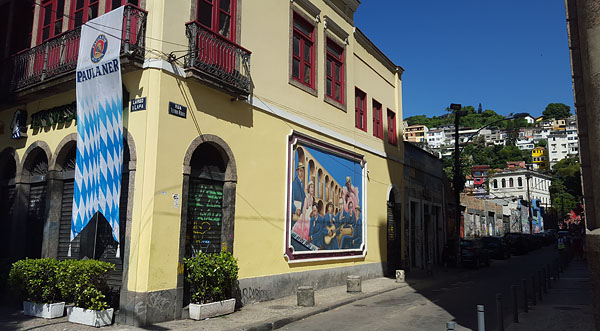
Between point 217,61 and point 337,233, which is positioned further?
point 337,233

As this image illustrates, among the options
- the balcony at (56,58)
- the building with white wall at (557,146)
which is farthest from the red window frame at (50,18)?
the building with white wall at (557,146)

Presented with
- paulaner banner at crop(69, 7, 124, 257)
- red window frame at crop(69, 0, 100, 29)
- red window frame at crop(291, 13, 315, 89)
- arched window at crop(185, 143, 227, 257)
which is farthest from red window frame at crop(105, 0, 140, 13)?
red window frame at crop(291, 13, 315, 89)

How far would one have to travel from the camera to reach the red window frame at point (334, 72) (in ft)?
55.5

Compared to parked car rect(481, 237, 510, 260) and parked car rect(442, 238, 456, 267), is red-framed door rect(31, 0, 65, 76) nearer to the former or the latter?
parked car rect(442, 238, 456, 267)

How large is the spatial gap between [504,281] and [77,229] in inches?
654

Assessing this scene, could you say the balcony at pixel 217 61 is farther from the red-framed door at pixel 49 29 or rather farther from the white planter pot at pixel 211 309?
the white planter pot at pixel 211 309

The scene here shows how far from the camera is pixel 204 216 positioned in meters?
11.0

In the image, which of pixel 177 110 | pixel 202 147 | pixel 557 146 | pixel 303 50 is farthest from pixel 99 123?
pixel 557 146

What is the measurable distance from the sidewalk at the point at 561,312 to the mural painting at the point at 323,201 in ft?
21.7

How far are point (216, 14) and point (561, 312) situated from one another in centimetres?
1158

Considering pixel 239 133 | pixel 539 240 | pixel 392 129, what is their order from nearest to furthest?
pixel 239 133 → pixel 392 129 → pixel 539 240

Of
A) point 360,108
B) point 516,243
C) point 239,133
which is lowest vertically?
point 516,243

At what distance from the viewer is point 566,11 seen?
731 cm

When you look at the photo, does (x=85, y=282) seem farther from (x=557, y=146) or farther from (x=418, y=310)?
(x=557, y=146)
